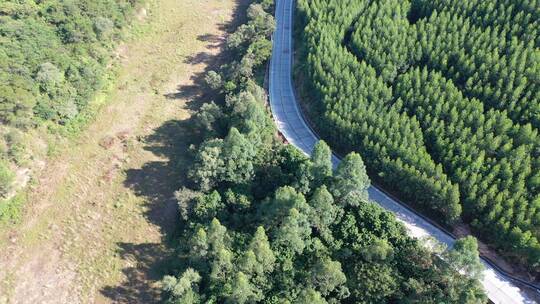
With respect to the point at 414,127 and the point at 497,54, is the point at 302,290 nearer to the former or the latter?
the point at 414,127

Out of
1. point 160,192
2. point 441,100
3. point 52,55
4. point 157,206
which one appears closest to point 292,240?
point 157,206

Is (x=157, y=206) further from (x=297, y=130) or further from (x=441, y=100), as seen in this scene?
(x=441, y=100)

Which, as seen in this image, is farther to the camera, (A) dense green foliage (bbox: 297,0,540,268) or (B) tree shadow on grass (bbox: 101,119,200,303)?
(B) tree shadow on grass (bbox: 101,119,200,303)

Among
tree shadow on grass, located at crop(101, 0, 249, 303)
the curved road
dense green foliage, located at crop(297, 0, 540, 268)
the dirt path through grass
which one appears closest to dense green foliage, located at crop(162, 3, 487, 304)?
tree shadow on grass, located at crop(101, 0, 249, 303)

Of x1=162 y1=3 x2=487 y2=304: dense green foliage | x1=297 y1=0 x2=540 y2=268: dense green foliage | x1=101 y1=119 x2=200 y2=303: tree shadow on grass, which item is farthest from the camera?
x1=101 y1=119 x2=200 y2=303: tree shadow on grass

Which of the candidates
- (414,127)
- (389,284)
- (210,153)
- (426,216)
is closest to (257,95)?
(210,153)

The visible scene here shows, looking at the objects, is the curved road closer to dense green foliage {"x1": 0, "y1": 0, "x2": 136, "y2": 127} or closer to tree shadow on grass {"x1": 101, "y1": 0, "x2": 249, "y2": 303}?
tree shadow on grass {"x1": 101, "y1": 0, "x2": 249, "y2": 303}
